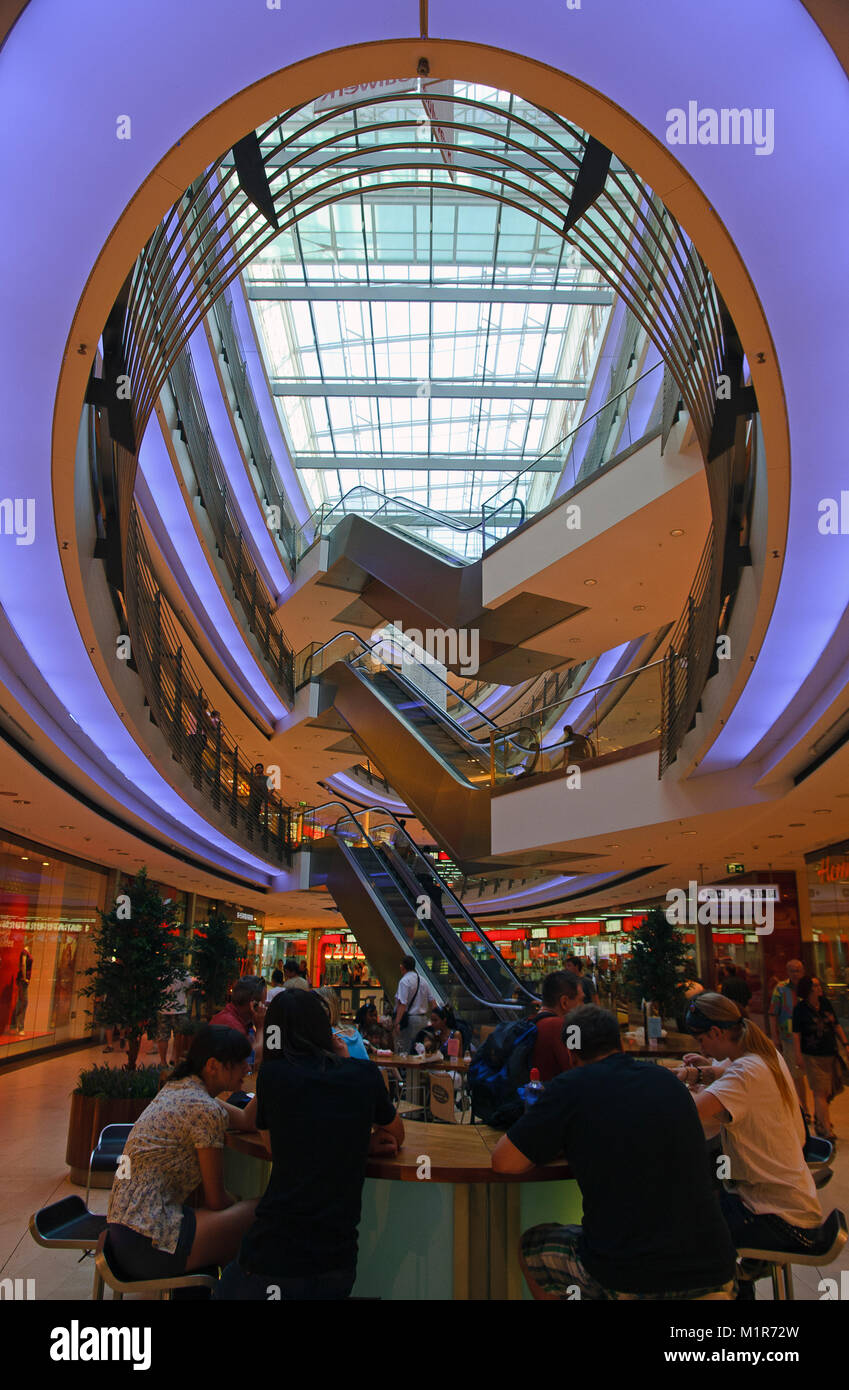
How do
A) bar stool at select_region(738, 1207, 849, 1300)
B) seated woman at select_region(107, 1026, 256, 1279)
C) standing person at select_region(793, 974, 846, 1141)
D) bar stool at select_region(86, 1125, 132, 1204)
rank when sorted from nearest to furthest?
seated woman at select_region(107, 1026, 256, 1279) < bar stool at select_region(738, 1207, 849, 1300) < bar stool at select_region(86, 1125, 132, 1204) < standing person at select_region(793, 974, 846, 1141)

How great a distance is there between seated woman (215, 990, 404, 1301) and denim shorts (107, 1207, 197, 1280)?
193mm

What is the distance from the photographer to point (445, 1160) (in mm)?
3064

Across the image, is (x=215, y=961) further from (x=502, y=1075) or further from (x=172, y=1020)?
(x=502, y=1075)

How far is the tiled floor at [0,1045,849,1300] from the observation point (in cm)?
437

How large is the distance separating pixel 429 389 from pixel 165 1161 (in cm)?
1786

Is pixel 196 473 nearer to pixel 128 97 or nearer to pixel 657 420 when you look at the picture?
pixel 657 420

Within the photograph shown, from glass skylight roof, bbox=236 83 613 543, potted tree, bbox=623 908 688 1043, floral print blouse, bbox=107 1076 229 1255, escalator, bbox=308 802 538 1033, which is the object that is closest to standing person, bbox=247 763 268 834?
escalator, bbox=308 802 538 1033

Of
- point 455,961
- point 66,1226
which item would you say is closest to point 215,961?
point 455,961

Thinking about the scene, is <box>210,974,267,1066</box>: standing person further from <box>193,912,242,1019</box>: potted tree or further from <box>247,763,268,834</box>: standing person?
<box>247,763,268,834</box>: standing person

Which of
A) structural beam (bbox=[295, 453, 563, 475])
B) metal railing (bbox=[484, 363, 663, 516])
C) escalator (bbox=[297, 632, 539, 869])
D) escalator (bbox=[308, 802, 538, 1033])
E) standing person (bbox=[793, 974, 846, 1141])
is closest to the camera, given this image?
standing person (bbox=[793, 974, 846, 1141])

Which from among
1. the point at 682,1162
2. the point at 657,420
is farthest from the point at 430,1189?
the point at 657,420

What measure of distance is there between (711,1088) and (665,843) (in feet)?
27.3

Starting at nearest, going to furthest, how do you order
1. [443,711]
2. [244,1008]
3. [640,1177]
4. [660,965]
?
1. [640,1177]
2. [244,1008]
3. [660,965]
4. [443,711]

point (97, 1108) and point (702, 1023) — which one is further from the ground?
point (702, 1023)
